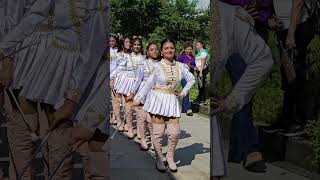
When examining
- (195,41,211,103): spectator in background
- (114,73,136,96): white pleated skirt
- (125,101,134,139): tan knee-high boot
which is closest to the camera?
(125,101,134,139): tan knee-high boot

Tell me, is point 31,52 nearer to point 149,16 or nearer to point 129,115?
point 149,16

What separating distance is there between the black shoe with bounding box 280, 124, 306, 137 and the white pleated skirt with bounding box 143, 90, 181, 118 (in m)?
3.01

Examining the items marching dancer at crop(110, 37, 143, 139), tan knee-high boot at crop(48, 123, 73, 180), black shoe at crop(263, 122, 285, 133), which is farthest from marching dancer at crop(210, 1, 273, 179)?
marching dancer at crop(110, 37, 143, 139)

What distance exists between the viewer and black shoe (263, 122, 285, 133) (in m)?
2.44

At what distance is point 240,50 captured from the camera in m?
2.44

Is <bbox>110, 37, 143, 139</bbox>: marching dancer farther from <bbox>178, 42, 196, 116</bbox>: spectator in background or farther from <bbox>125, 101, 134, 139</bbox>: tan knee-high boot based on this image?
<bbox>178, 42, 196, 116</bbox>: spectator in background

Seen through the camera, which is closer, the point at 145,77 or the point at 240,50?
the point at 240,50

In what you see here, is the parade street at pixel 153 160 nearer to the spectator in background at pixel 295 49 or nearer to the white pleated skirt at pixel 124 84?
the white pleated skirt at pixel 124 84

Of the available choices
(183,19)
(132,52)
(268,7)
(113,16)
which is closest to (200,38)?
(183,19)

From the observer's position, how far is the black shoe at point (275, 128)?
8.00 ft

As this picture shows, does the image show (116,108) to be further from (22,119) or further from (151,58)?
(22,119)

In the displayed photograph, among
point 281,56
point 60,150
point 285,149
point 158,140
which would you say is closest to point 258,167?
point 285,149

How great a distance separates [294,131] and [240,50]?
0.44 metres

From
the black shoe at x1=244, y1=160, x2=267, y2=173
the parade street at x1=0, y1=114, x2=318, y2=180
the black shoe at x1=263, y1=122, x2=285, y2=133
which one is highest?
the black shoe at x1=263, y1=122, x2=285, y2=133
